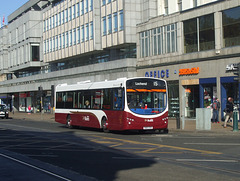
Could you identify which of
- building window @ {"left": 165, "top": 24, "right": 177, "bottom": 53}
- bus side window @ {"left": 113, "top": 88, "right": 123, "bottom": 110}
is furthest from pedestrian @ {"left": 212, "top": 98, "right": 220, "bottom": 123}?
bus side window @ {"left": 113, "top": 88, "right": 123, "bottom": 110}

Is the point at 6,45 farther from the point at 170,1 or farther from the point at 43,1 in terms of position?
the point at 170,1

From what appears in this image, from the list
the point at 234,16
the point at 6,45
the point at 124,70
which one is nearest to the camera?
the point at 234,16

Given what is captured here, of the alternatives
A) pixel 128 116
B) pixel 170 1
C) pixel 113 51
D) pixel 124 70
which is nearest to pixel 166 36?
pixel 170 1

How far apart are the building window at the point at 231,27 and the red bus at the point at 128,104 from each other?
9325 mm

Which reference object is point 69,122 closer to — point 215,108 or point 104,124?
point 104,124

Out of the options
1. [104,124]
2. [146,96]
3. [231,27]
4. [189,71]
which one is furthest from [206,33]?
[104,124]

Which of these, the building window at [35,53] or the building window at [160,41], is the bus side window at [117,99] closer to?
the building window at [160,41]

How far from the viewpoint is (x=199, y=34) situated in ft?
102

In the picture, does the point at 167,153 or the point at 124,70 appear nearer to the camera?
the point at 167,153

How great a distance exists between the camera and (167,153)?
12.5 meters

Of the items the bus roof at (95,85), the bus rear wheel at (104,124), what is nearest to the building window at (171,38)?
the bus roof at (95,85)

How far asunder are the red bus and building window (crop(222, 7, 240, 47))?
9325 mm

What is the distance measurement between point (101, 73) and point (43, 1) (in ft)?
81.7

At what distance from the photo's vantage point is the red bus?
65.3ft
